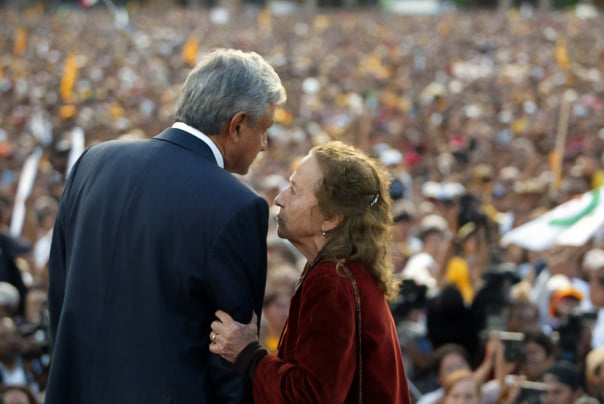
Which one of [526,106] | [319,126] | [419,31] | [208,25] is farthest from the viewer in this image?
[208,25]

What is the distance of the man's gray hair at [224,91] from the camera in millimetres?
2414

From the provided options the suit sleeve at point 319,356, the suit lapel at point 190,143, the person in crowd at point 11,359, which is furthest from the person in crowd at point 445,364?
the suit lapel at point 190,143

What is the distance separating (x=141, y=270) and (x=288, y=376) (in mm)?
454

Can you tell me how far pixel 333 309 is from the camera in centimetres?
227

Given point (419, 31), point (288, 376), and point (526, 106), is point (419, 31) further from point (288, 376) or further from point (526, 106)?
point (288, 376)

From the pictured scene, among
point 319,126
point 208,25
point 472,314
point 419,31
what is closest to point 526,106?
point 319,126

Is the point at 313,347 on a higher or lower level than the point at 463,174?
higher

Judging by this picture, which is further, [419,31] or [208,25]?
[208,25]

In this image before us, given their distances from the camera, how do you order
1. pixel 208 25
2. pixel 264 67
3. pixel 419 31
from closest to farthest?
pixel 264 67 < pixel 419 31 < pixel 208 25

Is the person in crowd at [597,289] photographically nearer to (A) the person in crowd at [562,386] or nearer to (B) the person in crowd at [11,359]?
(A) the person in crowd at [562,386]

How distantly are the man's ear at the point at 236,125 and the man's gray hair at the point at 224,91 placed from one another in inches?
0.4

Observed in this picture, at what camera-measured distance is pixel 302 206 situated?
248cm

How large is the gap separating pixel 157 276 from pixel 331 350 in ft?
1.54

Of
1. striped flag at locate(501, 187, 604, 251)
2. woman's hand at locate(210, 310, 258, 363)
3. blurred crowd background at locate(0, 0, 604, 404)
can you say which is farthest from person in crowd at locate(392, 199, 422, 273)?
woman's hand at locate(210, 310, 258, 363)
